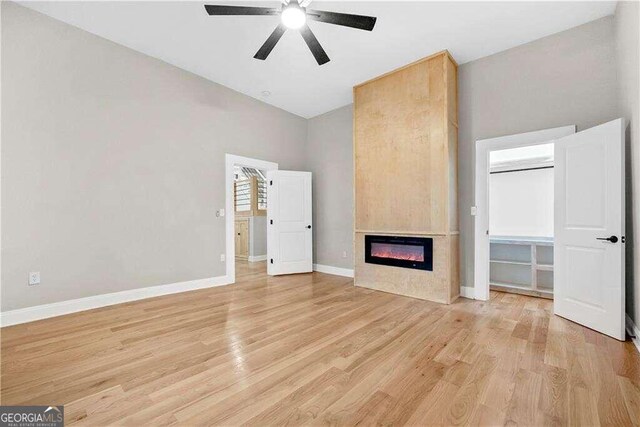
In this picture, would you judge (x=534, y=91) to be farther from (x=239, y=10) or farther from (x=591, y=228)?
(x=239, y=10)

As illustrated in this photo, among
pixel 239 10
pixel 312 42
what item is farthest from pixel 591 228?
pixel 239 10

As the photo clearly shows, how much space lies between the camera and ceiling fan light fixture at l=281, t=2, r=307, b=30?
2.39 metres

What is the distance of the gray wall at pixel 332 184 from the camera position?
539 centimetres

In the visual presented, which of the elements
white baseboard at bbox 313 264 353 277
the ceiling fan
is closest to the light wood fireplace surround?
white baseboard at bbox 313 264 353 277

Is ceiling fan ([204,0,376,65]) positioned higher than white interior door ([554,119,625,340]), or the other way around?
ceiling fan ([204,0,376,65])

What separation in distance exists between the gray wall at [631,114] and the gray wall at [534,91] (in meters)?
0.19

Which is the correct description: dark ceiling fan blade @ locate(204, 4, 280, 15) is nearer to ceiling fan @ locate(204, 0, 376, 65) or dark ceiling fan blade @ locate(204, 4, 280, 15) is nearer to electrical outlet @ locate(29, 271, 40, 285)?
ceiling fan @ locate(204, 0, 376, 65)

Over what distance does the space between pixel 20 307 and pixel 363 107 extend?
16.7 feet

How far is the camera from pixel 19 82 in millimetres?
2885

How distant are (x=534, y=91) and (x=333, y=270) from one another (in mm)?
4263

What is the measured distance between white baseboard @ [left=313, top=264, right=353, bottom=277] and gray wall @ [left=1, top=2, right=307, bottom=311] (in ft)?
6.92

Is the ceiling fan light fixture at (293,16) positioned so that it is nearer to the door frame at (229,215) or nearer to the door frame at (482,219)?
the door frame at (229,215)

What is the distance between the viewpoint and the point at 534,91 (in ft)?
11.2

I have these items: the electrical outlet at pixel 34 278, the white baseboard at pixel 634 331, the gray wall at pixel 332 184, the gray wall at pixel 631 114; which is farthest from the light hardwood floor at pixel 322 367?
the gray wall at pixel 332 184
